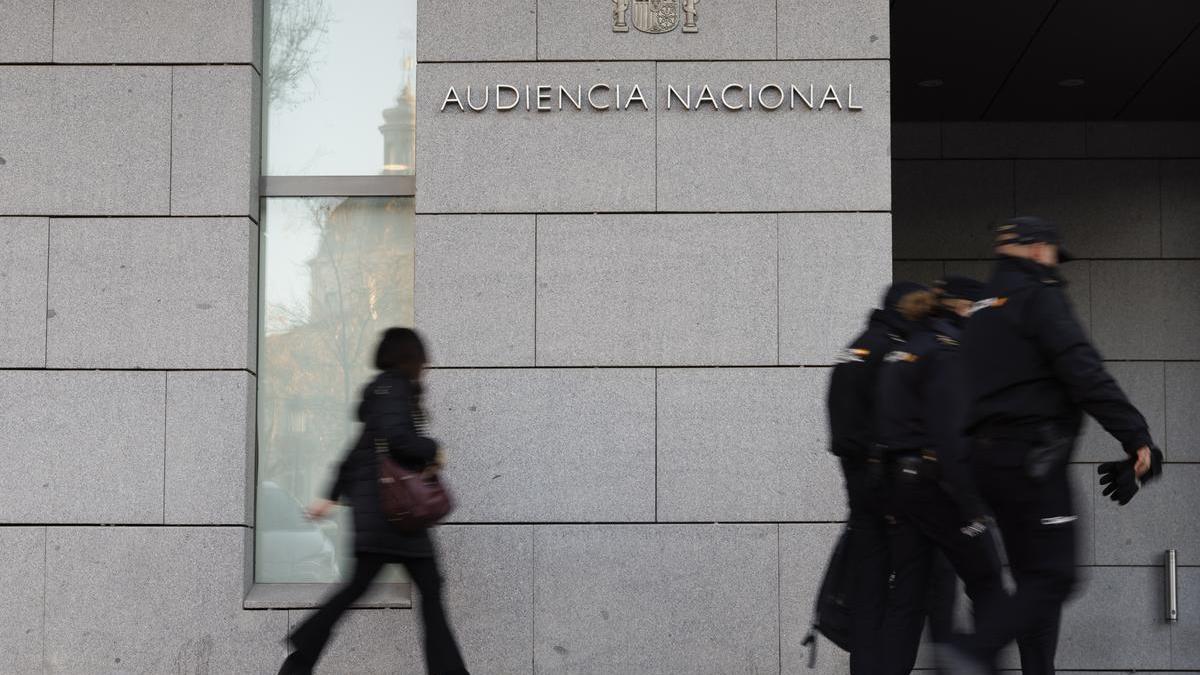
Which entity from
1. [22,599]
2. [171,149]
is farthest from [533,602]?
[171,149]

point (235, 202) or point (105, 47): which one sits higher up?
point (105, 47)

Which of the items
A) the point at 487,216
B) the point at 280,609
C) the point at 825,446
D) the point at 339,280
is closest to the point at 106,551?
the point at 280,609

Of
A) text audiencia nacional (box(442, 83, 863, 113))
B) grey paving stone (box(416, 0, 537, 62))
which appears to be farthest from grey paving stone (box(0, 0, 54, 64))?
text audiencia nacional (box(442, 83, 863, 113))

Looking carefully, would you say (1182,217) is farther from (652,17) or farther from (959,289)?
(959,289)

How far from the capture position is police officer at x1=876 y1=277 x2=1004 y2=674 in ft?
19.9

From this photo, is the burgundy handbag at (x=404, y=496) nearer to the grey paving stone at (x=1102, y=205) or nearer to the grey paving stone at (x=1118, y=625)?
the grey paving stone at (x=1118, y=625)

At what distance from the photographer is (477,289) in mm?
8656

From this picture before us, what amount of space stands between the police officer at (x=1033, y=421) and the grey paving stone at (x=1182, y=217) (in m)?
6.75

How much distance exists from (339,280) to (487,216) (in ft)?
3.45

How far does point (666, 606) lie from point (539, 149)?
2.67 m

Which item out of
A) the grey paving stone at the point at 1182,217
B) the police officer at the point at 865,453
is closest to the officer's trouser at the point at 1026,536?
A: the police officer at the point at 865,453

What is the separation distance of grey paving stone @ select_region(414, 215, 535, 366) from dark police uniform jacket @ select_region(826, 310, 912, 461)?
2.28 metres

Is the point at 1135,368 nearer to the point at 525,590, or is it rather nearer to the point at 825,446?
the point at 825,446

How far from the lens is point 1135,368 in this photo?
480 inches
